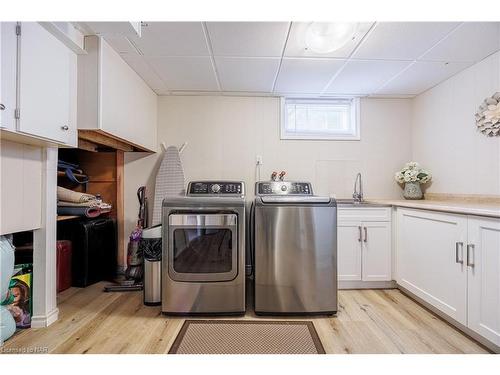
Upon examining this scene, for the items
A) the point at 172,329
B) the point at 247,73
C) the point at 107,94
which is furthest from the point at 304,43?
the point at 172,329

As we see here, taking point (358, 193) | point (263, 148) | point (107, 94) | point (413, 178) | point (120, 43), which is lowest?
point (358, 193)

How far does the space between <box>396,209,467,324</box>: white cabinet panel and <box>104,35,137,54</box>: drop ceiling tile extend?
103 inches

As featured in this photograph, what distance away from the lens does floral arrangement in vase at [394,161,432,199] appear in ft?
9.07

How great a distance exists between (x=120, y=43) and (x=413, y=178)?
3014 mm

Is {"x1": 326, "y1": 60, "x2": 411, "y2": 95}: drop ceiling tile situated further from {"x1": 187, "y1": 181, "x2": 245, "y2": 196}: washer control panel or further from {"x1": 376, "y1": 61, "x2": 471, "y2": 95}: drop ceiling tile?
{"x1": 187, "y1": 181, "x2": 245, "y2": 196}: washer control panel

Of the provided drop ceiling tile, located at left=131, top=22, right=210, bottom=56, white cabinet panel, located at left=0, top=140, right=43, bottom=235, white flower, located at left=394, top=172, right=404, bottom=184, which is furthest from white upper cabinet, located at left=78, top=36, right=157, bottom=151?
white flower, located at left=394, top=172, right=404, bottom=184

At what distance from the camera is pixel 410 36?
1830 mm

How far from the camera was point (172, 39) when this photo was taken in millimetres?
1889

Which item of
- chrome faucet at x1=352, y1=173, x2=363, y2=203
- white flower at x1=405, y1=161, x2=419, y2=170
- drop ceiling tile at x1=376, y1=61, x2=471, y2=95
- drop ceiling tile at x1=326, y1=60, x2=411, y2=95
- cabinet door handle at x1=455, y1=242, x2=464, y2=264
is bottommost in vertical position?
cabinet door handle at x1=455, y1=242, x2=464, y2=264

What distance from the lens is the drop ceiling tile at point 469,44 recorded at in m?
1.75

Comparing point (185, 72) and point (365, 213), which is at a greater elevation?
point (185, 72)

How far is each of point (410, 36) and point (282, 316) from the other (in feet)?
7.35

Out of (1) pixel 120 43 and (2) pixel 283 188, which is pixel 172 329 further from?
(1) pixel 120 43

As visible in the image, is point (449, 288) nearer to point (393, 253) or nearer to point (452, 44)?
point (393, 253)
